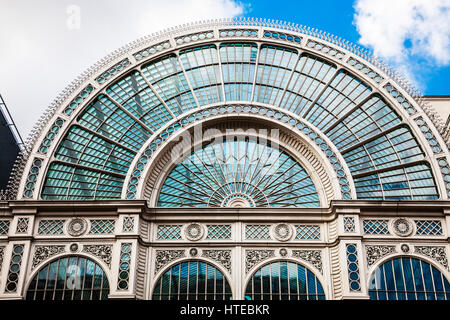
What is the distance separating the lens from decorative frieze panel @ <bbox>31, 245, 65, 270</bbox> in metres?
27.3

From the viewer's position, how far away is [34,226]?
91.9ft

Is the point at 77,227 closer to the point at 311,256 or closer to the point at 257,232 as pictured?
the point at 257,232

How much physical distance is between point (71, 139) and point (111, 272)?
796 cm

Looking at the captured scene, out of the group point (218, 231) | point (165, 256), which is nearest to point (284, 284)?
point (218, 231)

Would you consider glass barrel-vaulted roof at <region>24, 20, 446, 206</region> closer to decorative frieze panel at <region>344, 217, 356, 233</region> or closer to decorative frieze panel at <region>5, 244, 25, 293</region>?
decorative frieze panel at <region>344, 217, 356, 233</region>

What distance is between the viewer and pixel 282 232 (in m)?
28.2

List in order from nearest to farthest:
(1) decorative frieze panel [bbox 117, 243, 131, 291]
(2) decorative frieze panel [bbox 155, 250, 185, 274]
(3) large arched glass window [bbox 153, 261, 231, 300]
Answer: (1) decorative frieze panel [bbox 117, 243, 131, 291], (3) large arched glass window [bbox 153, 261, 231, 300], (2) decorative frieze panel [bbox 155, 250, 185, 274]

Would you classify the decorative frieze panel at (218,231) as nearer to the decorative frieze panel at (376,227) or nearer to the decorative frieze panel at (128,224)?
the decorative frieze panel at (128,224)

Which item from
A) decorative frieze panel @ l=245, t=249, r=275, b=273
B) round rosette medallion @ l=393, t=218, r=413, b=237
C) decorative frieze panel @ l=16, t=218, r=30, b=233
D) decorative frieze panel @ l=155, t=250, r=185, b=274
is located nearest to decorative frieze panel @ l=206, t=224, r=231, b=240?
decorative frieze panel @ l=245, t=249, r=275, b=273

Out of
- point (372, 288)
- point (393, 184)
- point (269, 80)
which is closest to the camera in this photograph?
point (372, 288)

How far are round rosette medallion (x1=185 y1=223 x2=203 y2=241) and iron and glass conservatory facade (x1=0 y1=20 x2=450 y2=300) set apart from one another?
0.18 ft
